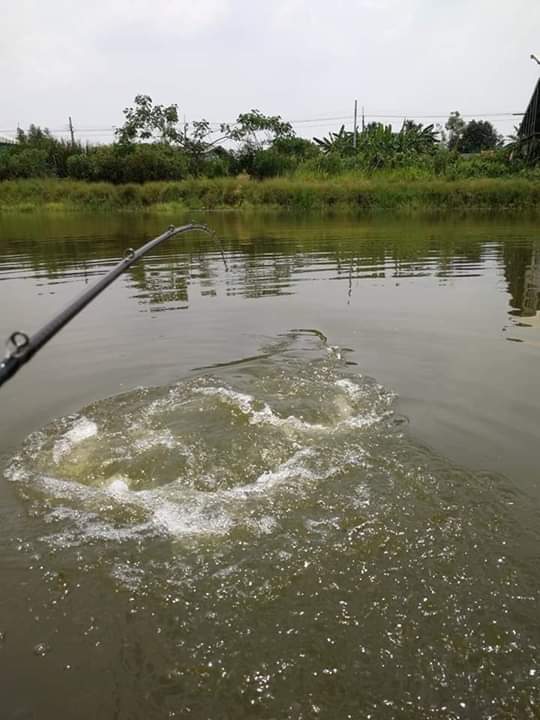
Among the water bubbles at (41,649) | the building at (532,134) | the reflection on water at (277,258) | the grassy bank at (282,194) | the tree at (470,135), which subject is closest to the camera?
the water bubbles at (41,649)

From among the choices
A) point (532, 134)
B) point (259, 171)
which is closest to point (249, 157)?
point (259, 171)

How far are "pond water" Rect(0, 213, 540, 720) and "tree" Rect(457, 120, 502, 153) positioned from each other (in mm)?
50614

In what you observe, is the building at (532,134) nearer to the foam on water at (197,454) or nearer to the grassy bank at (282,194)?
the grassy bank at (282,194)

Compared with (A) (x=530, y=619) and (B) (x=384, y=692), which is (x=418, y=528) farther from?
(B) (x=384, y=692)

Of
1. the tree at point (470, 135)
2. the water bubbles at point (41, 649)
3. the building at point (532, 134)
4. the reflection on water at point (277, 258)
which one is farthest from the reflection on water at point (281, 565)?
the tree at point (470, 135)

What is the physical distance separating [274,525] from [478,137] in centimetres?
5740

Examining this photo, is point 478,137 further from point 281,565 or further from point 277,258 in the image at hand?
point 281,565

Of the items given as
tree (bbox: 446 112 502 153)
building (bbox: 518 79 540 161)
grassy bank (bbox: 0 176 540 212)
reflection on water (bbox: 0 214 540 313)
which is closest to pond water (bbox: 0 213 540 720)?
reflection on water (bbox: 0 214 540 313)

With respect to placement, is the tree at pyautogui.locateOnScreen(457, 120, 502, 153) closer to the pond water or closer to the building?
the building

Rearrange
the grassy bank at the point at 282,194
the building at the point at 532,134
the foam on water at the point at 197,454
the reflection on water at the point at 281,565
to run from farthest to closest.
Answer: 1. the building at the point at 532,134
2. the grassy bank at the point at 282,194
3. the foam on water at the point at 197,454
4. the reflection on water at the point at 281,565

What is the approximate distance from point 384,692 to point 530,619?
0.74 meters

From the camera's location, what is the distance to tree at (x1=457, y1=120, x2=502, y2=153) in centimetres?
5038

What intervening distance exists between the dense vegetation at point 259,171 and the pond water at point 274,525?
24.2m

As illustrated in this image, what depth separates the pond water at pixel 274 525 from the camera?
2023mm
